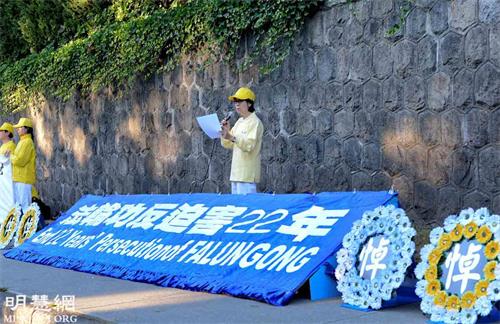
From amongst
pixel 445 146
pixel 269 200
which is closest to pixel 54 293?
pixel 269 200

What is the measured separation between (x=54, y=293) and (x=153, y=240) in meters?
1.21

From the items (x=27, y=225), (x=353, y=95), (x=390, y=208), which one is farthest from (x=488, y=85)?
(x=27, y=225)

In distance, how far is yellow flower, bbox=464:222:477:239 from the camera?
523 centimetres

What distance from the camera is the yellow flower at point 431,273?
5.29 metres

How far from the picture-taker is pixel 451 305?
5.07 metres

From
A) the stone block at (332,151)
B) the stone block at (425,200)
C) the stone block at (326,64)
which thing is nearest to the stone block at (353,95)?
the stone block at (326,64)

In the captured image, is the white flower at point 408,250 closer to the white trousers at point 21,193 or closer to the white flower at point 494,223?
the white flower at point 494,223

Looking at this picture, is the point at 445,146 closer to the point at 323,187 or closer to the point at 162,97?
the point at 323,187

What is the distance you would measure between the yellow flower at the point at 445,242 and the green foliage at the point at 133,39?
185 inches

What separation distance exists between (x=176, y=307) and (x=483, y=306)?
2275 mm

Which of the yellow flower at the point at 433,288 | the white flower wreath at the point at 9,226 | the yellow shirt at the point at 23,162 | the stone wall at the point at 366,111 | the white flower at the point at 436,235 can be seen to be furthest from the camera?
the yellow shirt at the point at 23,162

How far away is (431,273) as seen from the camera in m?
5.30

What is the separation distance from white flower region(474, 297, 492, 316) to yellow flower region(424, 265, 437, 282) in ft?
1.35

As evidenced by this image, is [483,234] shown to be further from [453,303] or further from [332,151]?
[332,151]
